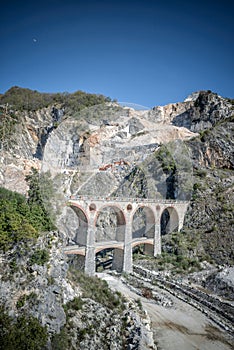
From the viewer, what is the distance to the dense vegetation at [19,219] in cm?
1080

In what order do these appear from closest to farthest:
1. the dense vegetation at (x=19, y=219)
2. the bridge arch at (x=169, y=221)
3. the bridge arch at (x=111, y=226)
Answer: the dense vegetation at (x=19, y=219)
the bridge arch at (x=111, y=226)
the bridge arch at (x=169, y=221)

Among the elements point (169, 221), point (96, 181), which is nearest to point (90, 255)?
point (96, 181)

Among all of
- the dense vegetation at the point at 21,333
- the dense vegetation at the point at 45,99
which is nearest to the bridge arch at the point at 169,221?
the dense vegetation at the point at 45,99

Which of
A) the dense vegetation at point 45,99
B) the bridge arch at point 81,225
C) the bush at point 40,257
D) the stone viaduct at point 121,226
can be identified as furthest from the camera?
the dense vegetation at point 45,99

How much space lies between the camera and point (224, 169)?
1297 inches

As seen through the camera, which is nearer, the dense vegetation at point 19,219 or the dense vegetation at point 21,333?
the dense vegetation at point 21,333

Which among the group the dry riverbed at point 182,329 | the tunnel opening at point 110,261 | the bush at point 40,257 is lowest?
the dry riverbed at point 182,329

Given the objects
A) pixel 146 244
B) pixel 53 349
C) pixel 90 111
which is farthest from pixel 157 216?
pixel 53 349

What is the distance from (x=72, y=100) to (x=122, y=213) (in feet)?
67.3

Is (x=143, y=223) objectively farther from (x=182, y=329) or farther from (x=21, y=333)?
(x=21, y=333)

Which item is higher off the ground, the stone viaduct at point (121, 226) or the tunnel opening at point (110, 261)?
the stone viaduct at point (121, 226)

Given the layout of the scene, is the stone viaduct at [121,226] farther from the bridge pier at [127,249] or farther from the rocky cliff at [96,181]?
the rocky cliff at [96,181]

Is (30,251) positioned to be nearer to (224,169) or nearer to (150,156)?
(150,156)

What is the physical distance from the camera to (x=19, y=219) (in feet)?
38.1
